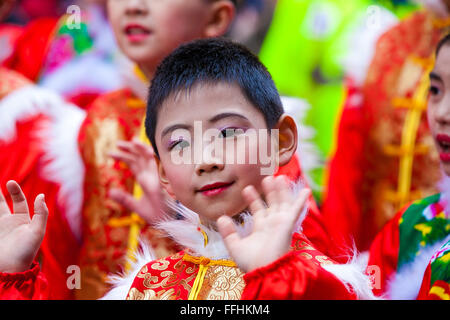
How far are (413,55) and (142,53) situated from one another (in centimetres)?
82

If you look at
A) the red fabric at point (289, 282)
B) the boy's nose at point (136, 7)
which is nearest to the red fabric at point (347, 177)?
the boy's nose at point (136, 7)

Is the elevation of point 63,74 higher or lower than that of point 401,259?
higher

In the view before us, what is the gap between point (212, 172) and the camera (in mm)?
1184

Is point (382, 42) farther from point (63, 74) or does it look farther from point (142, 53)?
point (63, 74)

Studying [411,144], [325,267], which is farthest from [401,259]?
[411,144]

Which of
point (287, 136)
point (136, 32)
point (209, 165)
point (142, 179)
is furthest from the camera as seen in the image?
point (136, 32)

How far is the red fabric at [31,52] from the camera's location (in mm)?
2600

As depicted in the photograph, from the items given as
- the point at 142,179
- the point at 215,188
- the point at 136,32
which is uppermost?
the point at 136,32

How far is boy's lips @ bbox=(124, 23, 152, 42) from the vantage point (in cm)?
186

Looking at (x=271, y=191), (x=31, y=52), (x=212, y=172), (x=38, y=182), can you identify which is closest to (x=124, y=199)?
(x=38, y=182)

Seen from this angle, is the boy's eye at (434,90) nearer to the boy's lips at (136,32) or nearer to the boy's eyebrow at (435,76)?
the boy's eyebrow at (435,76)

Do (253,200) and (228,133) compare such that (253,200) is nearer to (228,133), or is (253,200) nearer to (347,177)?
(228,133)

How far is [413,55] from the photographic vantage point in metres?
2.16

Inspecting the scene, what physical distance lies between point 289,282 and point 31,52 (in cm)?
186
